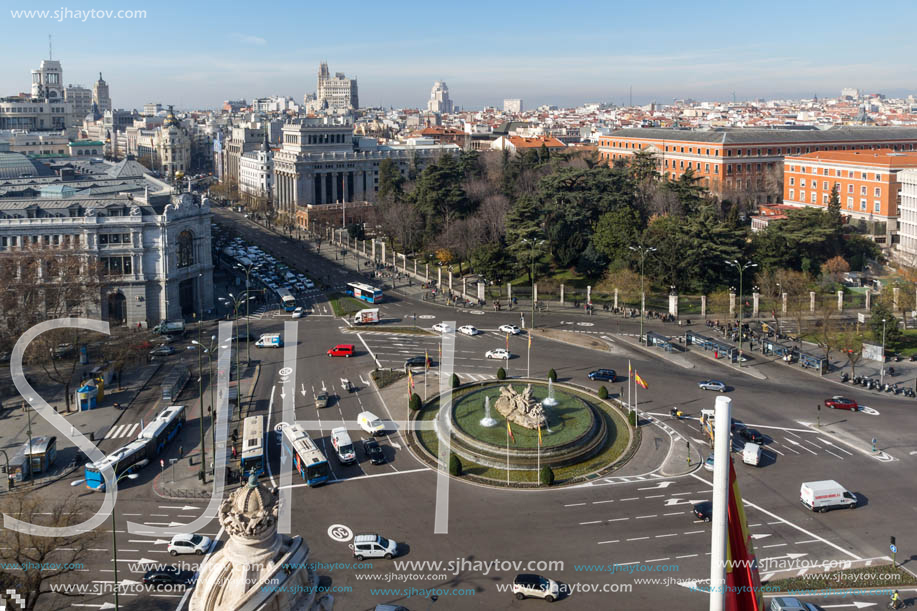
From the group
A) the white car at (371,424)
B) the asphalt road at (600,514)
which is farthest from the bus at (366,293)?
the white car at (371,424)

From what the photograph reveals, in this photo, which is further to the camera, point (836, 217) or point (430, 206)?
point (430, 206)

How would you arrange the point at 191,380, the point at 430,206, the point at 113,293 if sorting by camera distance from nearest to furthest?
the point at 191,380 → the point at 113,293 → the point at 430,206

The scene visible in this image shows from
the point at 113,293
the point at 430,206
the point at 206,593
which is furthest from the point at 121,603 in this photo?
the point at 430,206

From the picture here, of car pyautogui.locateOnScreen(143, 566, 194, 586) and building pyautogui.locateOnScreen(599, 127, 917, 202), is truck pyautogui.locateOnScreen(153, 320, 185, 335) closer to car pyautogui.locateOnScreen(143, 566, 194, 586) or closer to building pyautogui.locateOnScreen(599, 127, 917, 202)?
car pyautogui.locateOnScreen(143, 566, 194, 586)

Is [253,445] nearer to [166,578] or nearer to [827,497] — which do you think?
[166,578]

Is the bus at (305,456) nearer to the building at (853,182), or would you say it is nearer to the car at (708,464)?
the car at (708,464)

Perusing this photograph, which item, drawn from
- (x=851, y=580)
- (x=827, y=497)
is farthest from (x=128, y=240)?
(x=851, y=580)

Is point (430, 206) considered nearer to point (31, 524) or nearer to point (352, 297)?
point (352, 297)
